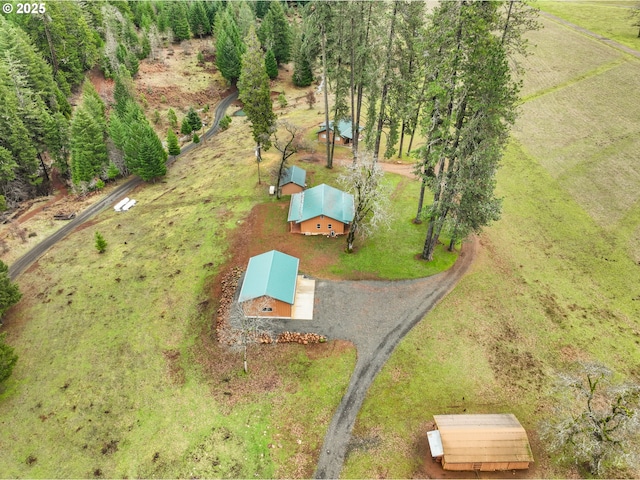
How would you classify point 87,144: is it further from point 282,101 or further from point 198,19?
point 198,19

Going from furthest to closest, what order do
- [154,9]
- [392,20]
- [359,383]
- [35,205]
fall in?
[154,9] < [35,205] < [392,20] < [359,383]

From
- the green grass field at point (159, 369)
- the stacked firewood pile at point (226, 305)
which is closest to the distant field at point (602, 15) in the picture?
the green grass field at point (159, 369)

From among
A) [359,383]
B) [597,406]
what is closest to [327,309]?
[359,383]

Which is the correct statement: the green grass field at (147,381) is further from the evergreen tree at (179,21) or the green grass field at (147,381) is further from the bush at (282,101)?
the evergreen tree at (179,21)

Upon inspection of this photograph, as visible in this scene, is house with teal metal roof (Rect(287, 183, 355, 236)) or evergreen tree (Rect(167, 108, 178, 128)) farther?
evergreen tree (Rect(167, 108, 178, 128))

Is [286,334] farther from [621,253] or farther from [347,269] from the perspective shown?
[621,253]

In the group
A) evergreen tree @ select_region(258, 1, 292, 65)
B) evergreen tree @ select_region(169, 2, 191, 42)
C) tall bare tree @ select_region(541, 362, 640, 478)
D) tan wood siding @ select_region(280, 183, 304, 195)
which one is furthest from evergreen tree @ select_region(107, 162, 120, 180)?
evergreen tree @ select_region(169, 2, 191, 42)

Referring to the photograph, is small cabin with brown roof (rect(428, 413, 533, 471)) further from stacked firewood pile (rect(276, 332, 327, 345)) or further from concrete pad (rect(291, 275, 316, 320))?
concrete pad (rect(291, 275, 316, 320))
